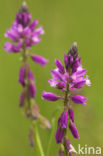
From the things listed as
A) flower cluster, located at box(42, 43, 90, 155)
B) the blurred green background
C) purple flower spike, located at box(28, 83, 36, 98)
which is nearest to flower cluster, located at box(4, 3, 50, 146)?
purple flower spike, located at box(28, 83, 36, 98)

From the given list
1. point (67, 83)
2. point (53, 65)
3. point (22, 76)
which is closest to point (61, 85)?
point (67, 83)

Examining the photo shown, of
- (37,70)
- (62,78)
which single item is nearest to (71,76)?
(62,78)

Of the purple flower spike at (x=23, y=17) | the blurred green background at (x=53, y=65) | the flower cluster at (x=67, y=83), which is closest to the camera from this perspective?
the flower cluster at (x=67, y=83)

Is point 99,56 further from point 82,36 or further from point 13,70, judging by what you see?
point 13,70

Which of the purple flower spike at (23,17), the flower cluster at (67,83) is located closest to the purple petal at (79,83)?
the flower cluster at (67,83)

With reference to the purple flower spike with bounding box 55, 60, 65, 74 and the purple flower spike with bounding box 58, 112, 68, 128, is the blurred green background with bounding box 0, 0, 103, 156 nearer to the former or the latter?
the purple flower spike with bounding box 58, 112, 68, 128

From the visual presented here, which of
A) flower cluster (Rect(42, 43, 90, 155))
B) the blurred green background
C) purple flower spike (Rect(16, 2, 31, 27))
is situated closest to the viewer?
flower cluster (Rect(42, 43, 90, 155))

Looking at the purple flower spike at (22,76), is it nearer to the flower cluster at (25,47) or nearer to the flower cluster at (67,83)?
the flower cluster at (25,47)

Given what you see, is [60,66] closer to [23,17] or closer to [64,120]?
[64,120]
